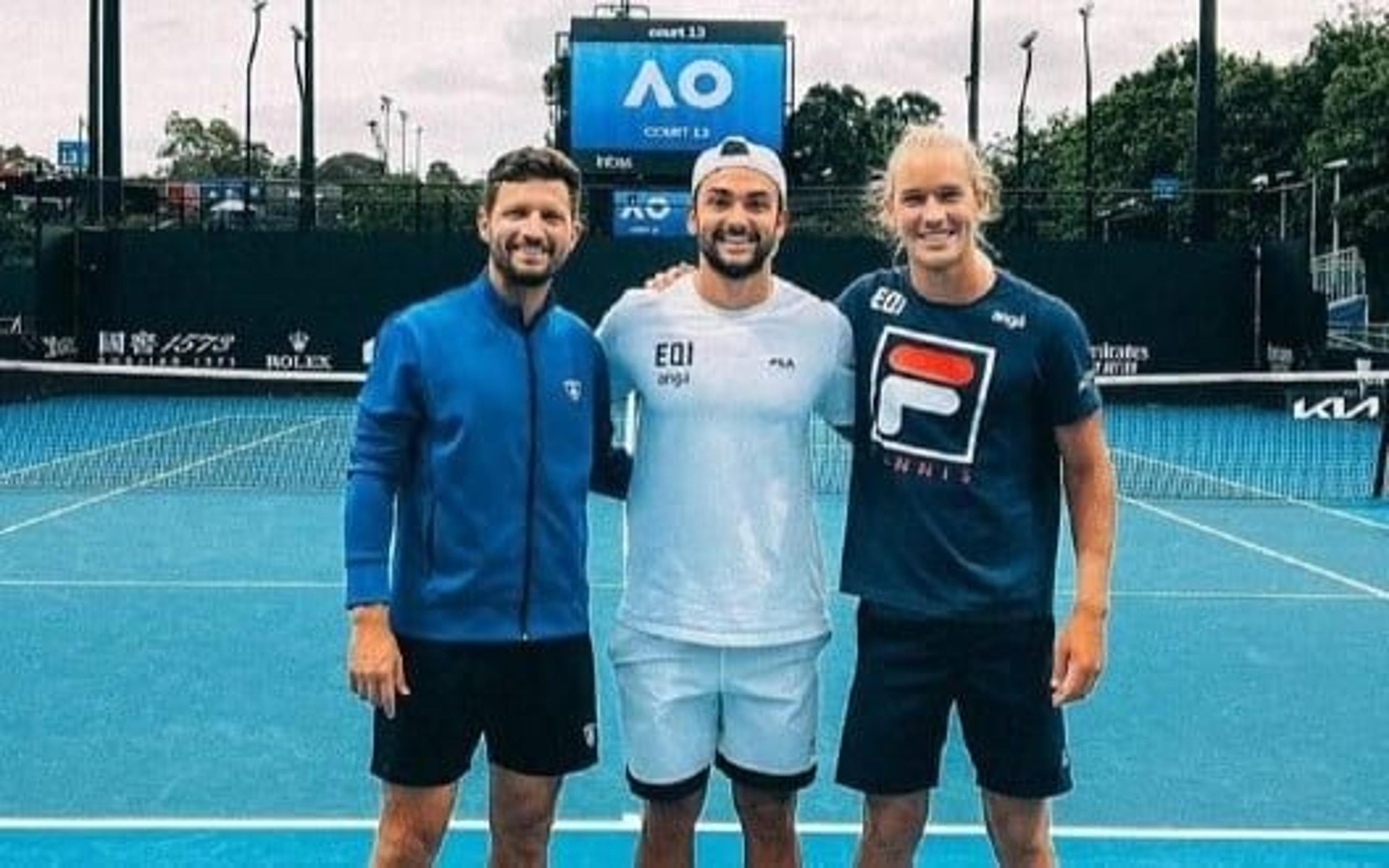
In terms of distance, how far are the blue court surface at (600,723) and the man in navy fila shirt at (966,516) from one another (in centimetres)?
115

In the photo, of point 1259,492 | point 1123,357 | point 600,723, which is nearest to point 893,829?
point 600,723

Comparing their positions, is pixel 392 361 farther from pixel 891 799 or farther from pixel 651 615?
pixel 891 799

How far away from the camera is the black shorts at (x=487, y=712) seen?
3.76m

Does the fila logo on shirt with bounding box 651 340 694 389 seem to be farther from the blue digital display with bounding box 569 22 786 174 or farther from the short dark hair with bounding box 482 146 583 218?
the blue digital display with bounding box 569 22 786 174

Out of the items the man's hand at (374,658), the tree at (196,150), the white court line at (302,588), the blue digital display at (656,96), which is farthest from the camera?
the tree at (196,150)

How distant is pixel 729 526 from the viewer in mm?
3809

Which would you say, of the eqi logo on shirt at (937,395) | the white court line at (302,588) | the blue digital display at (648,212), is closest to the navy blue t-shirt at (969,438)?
the eqi logo on shirt at (937,395)

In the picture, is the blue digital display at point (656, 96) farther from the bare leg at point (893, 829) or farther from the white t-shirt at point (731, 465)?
the bare leg at point (893, 829)

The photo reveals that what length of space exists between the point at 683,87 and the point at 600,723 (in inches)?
710

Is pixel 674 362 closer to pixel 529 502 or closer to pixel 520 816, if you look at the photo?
pixel 529 502

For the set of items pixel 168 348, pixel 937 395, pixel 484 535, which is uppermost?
pixel 937 395

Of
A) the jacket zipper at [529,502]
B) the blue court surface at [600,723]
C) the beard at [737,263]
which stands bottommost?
the blue court surface at [600,723]

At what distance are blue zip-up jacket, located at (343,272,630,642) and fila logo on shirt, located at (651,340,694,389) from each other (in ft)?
0.48

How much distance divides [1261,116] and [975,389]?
2265 inches
